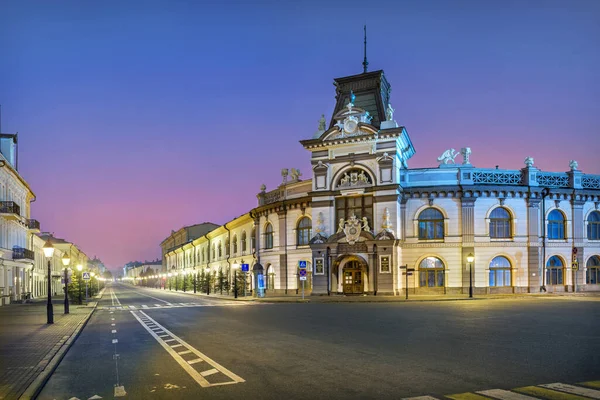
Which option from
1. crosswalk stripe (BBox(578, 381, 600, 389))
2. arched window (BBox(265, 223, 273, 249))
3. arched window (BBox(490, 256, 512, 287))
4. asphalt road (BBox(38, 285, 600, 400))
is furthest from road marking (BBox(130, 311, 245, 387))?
arched window (BBox(265, 223, 273, 249))

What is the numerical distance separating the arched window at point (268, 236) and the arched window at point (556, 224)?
25.9m

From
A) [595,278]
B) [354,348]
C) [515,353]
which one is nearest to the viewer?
[515,353]

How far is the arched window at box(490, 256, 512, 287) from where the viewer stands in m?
44.5

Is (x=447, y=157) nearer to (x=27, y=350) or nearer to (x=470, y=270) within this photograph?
(x=470, y=270)

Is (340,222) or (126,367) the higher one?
(340,222)

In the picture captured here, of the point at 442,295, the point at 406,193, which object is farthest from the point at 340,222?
the point at 442,295

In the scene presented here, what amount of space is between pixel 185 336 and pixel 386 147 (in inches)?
1185

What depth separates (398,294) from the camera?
44250 millimetres

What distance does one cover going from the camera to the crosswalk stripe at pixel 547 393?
8.51 meters

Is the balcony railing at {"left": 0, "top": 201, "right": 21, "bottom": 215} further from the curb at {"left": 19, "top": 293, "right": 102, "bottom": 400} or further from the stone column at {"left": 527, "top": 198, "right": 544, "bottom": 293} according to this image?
the stone column at {"left": 527, "top": 198, "right": 544, "bottom": 293}

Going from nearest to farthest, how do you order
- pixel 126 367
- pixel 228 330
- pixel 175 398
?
pixel 175 398 < pixel 126 367 < pixel 228 330

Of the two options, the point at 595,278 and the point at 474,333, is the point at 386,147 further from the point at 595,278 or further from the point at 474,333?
the point at 474,333

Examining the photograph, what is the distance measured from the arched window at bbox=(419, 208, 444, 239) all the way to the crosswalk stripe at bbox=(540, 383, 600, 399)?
36.3m

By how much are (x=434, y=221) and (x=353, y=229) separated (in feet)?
22.6
